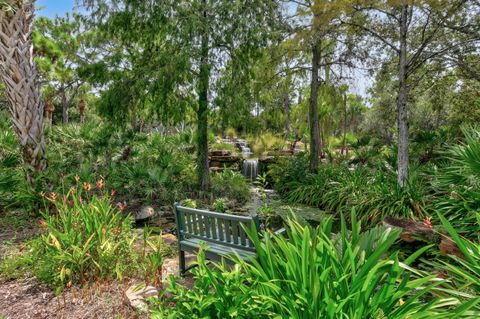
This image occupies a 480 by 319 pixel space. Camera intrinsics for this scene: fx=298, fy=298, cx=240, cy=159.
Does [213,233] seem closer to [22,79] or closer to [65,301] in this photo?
[65,301]

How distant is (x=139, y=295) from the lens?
8.51 feet

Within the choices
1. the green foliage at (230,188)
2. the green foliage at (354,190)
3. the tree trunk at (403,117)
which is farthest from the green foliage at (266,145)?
the tree trunk at (403,117)

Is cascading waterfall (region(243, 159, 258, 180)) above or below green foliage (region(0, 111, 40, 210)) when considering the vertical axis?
below

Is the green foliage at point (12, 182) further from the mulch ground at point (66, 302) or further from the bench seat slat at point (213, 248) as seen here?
the bench seat slat at point (213, 248)

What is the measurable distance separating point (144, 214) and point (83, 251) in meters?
4.81

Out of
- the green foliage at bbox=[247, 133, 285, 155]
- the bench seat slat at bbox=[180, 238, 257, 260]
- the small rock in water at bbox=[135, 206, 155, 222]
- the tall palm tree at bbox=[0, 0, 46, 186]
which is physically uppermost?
the tall palm tree at bbox=[0, 0, 46, 186]

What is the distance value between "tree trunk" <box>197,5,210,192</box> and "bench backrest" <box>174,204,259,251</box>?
5.44 meters

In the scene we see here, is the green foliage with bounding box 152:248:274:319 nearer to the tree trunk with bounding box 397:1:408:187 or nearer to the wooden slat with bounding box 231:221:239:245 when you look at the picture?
the wooden slat with bounding box 231:221:239:245

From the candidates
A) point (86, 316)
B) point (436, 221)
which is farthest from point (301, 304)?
point (436, 221)

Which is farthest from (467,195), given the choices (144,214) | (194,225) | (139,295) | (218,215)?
(144,214)

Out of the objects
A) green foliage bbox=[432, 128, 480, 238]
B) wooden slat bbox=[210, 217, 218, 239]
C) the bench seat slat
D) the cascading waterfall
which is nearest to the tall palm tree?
the bench seat slat

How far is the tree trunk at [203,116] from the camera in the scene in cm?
807

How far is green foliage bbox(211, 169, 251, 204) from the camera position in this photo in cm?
989

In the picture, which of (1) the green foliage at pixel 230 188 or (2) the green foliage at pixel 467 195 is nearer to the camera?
(2) the green foliage at pixel 467 195
